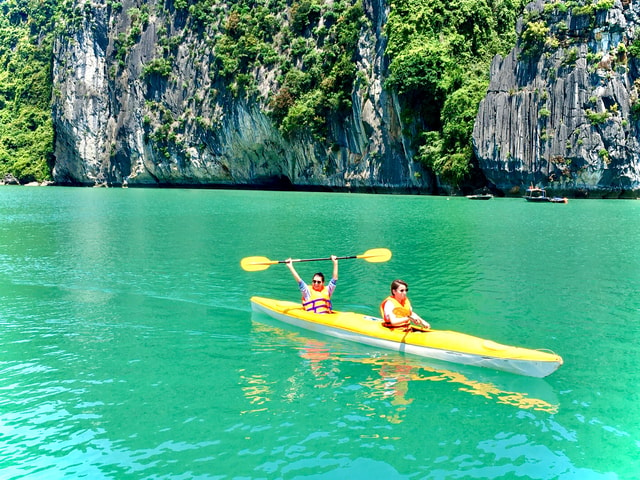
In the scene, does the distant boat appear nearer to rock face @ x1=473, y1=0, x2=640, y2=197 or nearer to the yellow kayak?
rock face @ x1=473, y1=0, x2=640, y2=197

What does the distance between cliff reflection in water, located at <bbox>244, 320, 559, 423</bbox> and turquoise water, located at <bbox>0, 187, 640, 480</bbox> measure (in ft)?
0.14

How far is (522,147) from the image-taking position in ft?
185

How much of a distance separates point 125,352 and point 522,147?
5187 cm

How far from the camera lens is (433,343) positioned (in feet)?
34.3

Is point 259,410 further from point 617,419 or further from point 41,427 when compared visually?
point 617,419

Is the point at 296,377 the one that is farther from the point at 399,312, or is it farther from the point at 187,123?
the point at 187,123

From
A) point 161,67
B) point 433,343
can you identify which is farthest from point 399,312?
point 161,67

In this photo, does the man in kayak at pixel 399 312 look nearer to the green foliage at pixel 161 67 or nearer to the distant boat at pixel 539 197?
the distant boat at pixel 539 197

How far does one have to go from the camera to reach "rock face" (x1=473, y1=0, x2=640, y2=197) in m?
52.3

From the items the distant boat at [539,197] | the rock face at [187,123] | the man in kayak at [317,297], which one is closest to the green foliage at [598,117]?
the distant boat at [539,197]

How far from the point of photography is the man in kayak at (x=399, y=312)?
1105cm

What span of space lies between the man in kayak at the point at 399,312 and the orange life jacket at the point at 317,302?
6.11 ft

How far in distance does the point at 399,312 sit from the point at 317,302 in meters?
2.23

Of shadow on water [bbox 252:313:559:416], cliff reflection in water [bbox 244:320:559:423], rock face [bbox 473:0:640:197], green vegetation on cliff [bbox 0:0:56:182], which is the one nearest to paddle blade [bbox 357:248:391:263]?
shadow on water [bbox 252:313:559:416]
